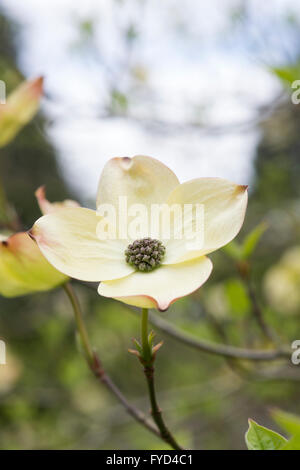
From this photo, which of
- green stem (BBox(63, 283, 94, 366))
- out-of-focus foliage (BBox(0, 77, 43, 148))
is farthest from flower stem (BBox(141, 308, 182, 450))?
out-of-focus foliage (BBox(0, 77, 43, 148))

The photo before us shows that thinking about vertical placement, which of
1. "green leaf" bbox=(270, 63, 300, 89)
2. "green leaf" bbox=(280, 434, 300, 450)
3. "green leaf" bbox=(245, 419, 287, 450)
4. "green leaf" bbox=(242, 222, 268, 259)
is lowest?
"green leaf" bbox=(280, 434, 300, 450)

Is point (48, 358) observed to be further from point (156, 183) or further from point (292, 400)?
point (156, 183)

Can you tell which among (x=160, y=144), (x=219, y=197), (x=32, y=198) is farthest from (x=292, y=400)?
(x=32, y=198)

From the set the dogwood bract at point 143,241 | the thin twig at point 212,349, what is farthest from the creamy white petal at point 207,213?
the thin twig at point 212,349

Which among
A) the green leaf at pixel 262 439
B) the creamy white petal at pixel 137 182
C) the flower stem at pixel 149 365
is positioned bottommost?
the green leaf at pixel 262 439

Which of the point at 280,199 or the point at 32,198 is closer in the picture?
the point at 280,199

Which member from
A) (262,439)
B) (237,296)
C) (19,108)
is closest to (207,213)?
(262,439)

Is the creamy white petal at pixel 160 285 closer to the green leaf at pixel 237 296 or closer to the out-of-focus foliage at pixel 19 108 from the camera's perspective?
the out-of-focus foliage at pixel 19 108

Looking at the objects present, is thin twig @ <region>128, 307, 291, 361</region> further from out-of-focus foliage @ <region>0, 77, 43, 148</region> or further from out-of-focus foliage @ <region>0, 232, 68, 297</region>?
out-of-focus foliage @ <region>0, 77, 43, 148</region>
